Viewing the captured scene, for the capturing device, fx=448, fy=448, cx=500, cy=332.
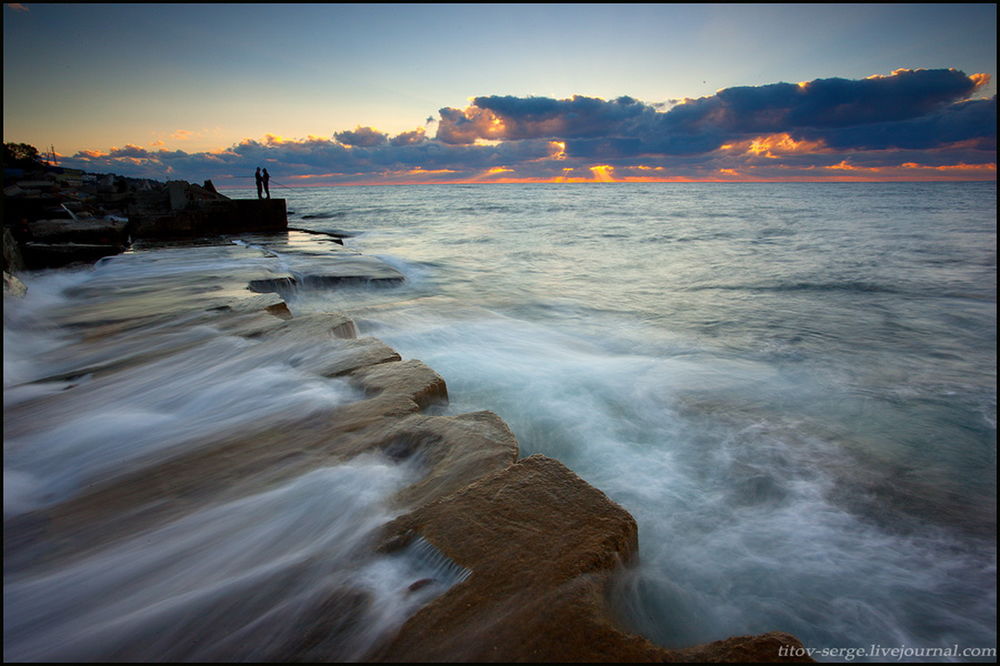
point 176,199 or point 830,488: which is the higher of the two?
point 176,199

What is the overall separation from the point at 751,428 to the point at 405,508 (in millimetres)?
3055

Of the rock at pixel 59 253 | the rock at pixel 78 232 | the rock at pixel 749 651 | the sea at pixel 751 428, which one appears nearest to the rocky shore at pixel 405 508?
the rock at pixel 749 651

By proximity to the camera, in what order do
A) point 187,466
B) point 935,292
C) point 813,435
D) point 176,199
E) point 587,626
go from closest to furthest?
point 587,626, point 187,466, point 813,435, point 935,292, point 176,199

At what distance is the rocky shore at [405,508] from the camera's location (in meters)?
1.31

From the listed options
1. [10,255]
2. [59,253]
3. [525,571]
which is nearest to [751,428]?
[525,571]

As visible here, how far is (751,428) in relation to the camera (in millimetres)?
3711

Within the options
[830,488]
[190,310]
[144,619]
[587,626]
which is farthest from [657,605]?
[190,310]

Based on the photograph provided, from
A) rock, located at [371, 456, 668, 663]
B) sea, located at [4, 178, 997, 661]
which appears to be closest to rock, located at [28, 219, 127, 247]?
sea, located at [4, 178, 997, 661]

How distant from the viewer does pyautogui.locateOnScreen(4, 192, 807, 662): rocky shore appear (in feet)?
4.29

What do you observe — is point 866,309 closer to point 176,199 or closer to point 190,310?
point 190,310

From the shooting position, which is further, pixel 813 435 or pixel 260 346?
pixel 260 346

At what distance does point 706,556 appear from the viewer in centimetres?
232

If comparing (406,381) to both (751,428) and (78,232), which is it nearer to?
(751,428)

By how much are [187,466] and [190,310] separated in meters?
3.54
